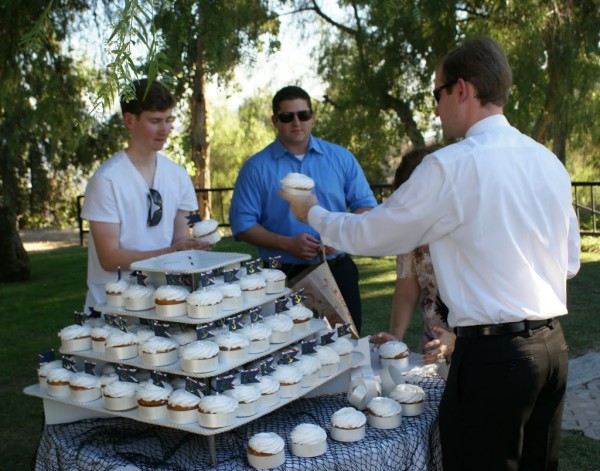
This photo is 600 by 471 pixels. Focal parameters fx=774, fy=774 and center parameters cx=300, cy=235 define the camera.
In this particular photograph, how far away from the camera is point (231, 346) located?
2426 millimetres

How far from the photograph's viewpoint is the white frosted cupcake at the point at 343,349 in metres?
2.84

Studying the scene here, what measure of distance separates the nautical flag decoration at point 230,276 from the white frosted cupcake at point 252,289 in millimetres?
28

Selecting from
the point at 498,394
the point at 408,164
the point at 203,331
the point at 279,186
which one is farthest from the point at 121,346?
the point at 279,186

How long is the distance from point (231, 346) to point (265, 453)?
14.0 inches

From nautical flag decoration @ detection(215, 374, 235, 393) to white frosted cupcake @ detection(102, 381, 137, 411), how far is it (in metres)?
0.30

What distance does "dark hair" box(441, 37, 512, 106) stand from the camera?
89.6 inches

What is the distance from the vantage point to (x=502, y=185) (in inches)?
85.7

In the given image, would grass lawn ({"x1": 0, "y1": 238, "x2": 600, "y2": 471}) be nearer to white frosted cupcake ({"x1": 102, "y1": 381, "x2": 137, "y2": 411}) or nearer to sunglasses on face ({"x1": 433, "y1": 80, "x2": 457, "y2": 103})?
white frosted cupcake ({"x1": 102, "y1": 381, "x2": 137, "y2": 411})

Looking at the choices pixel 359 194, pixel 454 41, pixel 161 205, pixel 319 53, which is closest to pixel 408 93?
pixel 319 53

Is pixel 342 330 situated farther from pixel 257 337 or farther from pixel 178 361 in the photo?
pixel 178 361

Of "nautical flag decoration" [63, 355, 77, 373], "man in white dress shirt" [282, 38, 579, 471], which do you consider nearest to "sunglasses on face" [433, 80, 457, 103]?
"man in white dress shirt" [282, 38, 579, 471]

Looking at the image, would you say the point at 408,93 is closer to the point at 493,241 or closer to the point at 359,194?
the point at 359,194

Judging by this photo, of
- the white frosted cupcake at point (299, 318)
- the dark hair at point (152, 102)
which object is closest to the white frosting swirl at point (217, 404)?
the white frosted cupcake at point (299, 318)

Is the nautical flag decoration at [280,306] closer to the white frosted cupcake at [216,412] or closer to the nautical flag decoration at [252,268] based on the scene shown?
the nautical flag decoration at [252,268]
